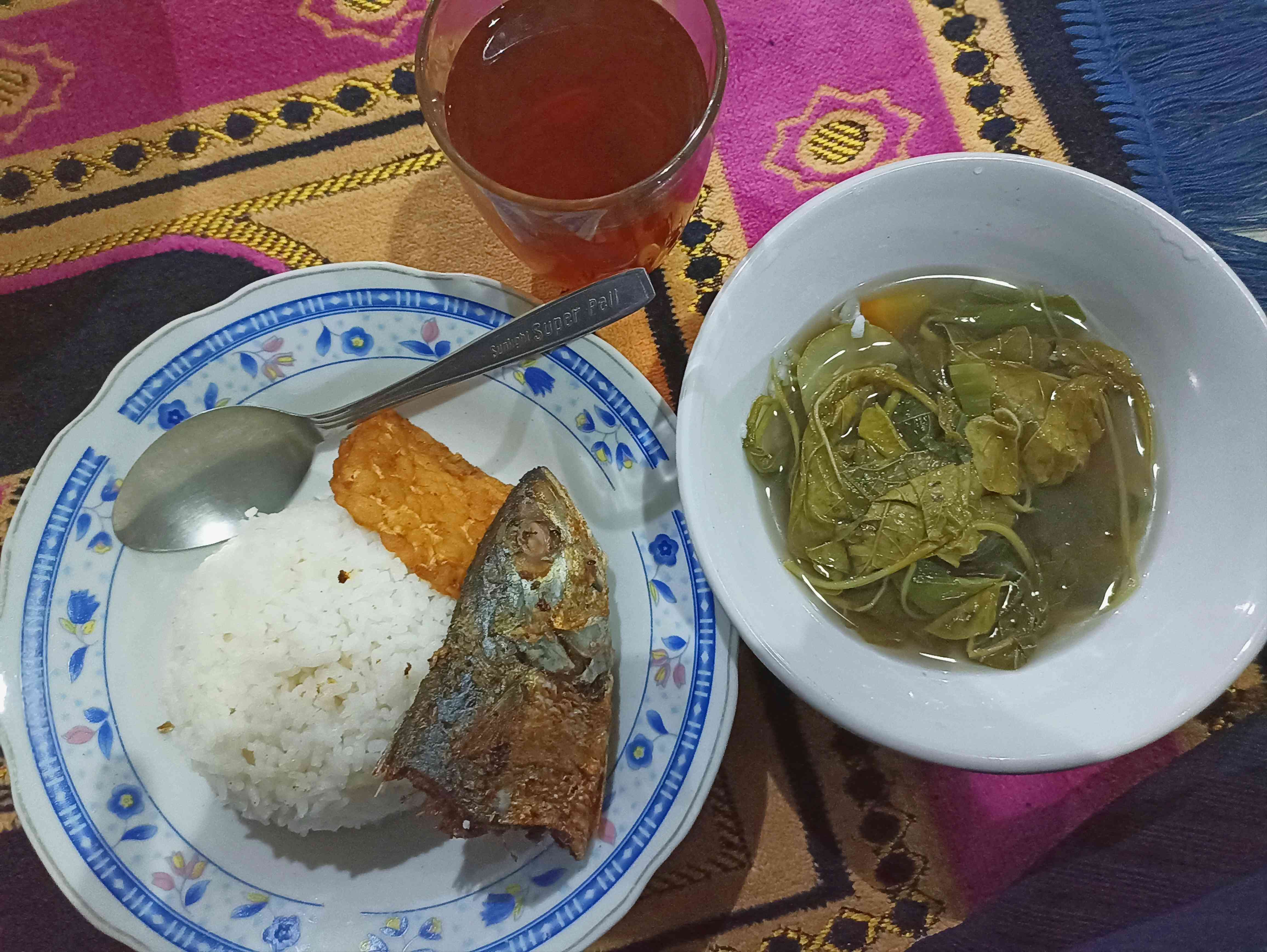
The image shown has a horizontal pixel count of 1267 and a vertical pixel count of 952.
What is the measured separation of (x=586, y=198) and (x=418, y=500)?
579 mm

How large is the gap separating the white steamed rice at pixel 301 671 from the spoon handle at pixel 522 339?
234 millimetres

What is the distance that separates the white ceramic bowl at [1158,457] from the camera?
1.04 m

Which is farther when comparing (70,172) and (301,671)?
(70,172)

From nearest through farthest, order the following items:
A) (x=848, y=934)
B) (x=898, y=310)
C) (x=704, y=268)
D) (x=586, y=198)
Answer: (x=586, y=198) → (x=898, y=310) → (x=848, y=934) → (x=704, y=268)

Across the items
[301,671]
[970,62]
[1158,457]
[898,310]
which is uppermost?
[970,62]

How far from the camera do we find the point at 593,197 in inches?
45.8

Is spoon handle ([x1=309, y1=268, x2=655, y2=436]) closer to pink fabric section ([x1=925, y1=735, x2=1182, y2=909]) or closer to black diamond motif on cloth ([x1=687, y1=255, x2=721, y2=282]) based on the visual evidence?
black diamond motif on cloth ([x1=687, y1=255, x2=721, y2=282])

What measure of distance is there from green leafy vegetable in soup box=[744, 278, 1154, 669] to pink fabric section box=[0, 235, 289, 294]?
1064 millimetres

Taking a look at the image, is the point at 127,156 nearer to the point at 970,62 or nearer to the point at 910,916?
the point at 970,62

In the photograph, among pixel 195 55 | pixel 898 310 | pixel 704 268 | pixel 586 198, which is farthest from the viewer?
pixel 195 55

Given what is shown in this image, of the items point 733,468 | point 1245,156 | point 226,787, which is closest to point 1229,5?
point 1245,156

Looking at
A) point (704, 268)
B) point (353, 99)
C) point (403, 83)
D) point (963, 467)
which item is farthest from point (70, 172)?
point (963, 467)

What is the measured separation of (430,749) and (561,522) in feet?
1.27

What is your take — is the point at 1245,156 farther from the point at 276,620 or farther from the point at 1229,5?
the point at 276,620
